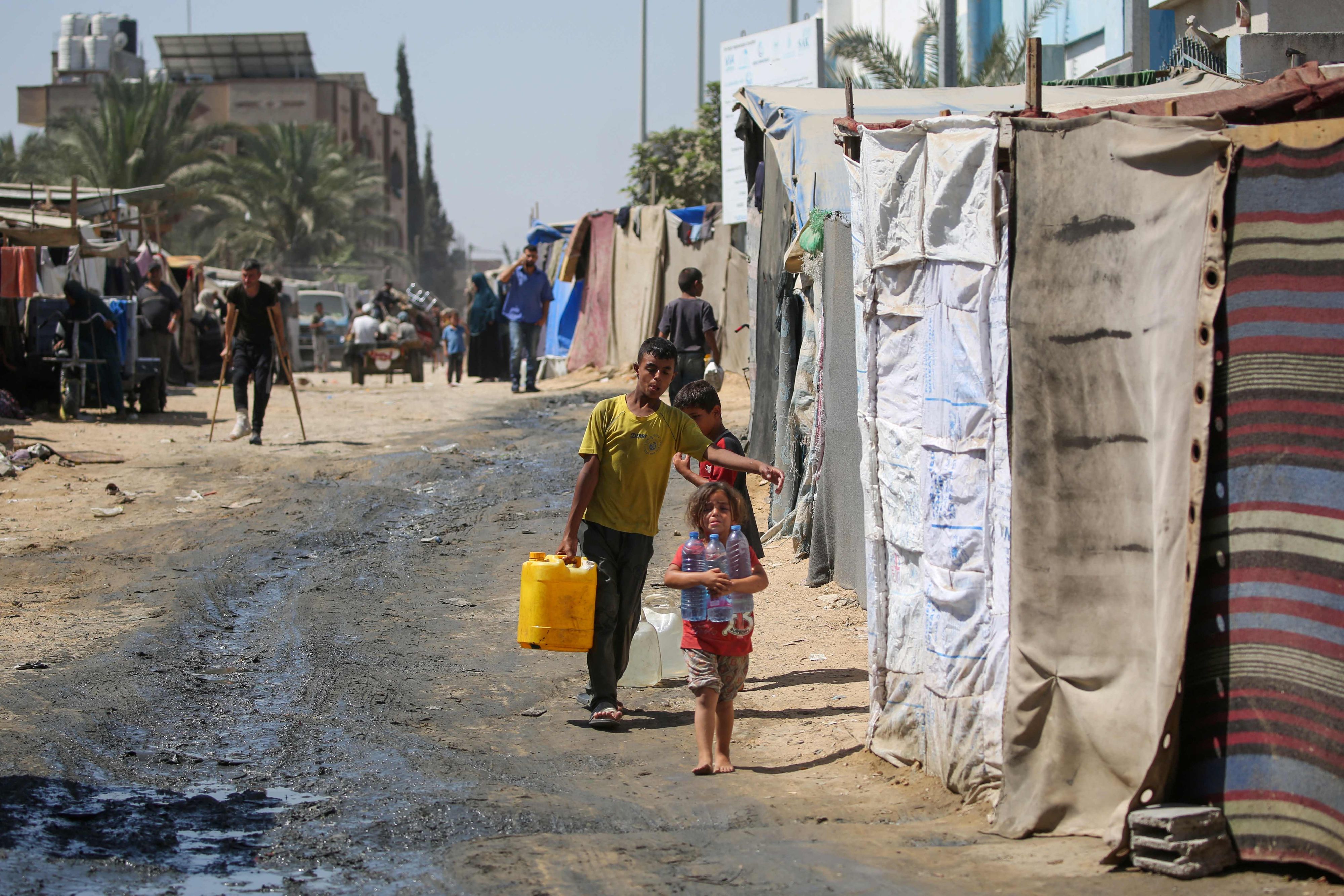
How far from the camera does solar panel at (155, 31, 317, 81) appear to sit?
62906 mm

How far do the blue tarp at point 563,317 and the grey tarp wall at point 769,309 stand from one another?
12.5 m

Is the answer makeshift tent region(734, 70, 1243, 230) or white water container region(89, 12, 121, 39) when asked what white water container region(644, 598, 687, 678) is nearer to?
makeshift tent region(734, 70, 1243, 230)

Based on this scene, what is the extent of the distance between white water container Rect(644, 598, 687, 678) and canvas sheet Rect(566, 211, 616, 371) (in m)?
14.8

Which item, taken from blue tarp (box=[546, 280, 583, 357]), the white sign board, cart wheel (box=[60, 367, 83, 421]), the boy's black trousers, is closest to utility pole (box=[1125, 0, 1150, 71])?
the white sign board

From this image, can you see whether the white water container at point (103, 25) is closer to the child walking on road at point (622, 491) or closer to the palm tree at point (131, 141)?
the palm tree at point (131, 141)

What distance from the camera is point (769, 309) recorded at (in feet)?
33.2

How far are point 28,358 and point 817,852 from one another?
15.0 metres

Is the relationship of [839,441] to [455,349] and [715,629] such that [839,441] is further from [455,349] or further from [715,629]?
[455,349]

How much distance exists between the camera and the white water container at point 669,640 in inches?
265

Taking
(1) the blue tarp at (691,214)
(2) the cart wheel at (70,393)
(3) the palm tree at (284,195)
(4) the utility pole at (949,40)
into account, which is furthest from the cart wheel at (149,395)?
(3) the palm tree at (284,195)

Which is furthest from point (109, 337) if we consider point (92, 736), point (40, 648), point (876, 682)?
point (876, 682)

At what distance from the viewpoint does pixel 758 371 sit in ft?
34.1

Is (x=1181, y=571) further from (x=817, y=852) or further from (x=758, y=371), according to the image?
(x=758, y=371)

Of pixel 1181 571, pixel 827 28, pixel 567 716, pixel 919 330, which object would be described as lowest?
pixel 567 716
